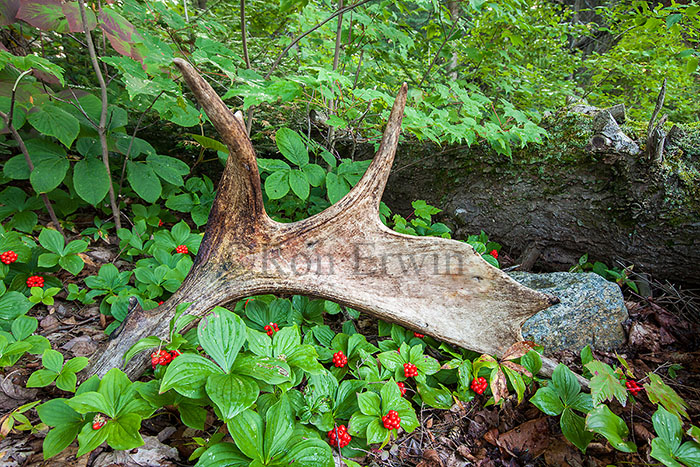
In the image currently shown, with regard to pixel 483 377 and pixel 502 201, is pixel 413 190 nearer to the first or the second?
pixel 502 201

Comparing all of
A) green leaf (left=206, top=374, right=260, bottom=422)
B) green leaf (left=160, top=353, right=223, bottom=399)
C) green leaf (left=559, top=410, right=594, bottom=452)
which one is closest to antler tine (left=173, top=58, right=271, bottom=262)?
green leaf (left=160, top=353, right=223, bottom=399)

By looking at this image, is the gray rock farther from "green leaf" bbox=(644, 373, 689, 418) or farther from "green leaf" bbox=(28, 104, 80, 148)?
"green leaf" bbox=(28, 104, 80, 148)

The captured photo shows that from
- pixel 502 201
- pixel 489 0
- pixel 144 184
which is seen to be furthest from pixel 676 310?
pixel 144 184

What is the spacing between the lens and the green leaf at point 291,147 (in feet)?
7.88

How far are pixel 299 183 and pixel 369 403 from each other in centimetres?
149

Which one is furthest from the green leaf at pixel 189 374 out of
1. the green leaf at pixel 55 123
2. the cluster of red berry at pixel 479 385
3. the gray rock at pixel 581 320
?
the gray rock at pixel 581 320

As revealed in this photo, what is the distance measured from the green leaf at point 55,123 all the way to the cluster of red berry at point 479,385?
111 inches

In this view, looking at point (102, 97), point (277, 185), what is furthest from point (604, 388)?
point (102, 97)

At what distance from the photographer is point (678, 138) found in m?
2.46

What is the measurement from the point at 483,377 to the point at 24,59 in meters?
2.88

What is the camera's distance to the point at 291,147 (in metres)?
2.42

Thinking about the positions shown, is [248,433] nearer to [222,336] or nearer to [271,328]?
[222,336]

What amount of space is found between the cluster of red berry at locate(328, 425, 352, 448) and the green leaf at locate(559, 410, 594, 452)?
103 cm

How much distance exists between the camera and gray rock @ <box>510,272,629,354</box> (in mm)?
2146
